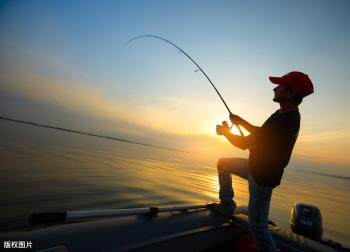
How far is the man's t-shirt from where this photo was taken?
2.76 meters

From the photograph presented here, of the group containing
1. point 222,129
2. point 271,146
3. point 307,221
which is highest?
point 222,129

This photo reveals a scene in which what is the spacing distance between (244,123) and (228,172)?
3.04 ft

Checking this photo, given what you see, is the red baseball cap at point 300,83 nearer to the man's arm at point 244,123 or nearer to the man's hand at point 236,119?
the man's arm at point 244,123

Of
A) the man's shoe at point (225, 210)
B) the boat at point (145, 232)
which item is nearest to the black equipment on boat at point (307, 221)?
the boat at point (145, 232)

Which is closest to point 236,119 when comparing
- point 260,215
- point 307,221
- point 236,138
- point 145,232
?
point 236,138

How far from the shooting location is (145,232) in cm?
296

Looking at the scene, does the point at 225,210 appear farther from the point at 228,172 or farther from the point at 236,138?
the point at 236,138

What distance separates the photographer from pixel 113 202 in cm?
859

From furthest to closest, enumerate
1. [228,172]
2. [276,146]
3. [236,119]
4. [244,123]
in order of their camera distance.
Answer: [228,172], [236,119], [244,123], [276,146]

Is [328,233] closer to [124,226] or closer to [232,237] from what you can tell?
[232,237]

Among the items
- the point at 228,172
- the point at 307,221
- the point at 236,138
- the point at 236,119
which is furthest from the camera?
the point at 307,221

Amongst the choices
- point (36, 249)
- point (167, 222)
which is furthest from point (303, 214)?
point (36, 249)

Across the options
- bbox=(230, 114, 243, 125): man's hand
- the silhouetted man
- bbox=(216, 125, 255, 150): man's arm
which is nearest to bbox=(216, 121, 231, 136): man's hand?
bbox=(216, 125, 255, 150): man's arm

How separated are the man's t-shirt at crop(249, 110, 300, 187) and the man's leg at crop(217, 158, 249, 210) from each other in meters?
0.63
